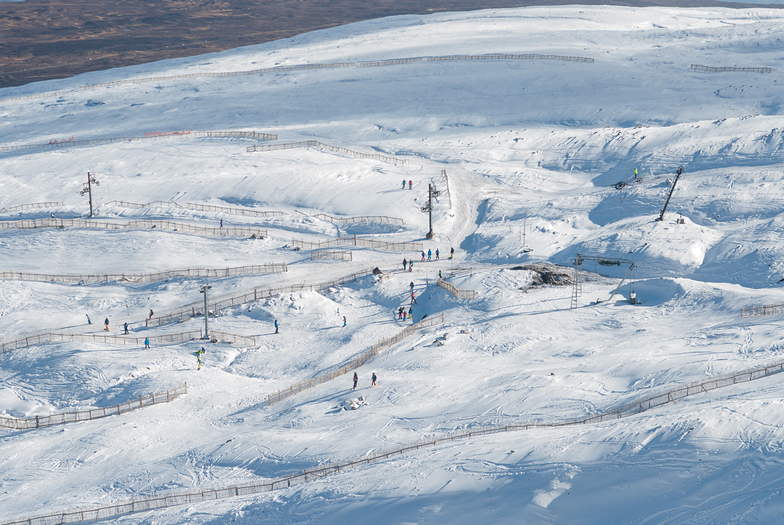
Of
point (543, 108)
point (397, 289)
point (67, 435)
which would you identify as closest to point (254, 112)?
point (543, 108)

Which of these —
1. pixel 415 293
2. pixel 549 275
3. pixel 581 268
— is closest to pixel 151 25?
pixel 415 293

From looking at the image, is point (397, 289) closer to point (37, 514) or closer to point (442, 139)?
point (37, 514)

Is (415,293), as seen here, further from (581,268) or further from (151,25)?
(151,25)

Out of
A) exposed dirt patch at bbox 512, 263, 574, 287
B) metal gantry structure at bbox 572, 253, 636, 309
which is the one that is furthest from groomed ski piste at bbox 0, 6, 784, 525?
metal gantry structure at bbox 572, 253, 636, 309

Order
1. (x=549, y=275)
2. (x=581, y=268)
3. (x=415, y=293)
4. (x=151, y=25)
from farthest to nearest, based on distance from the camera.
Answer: (x=151, y=25), (x=581, y=268), (x=549, y=275), (x=415, y=293)

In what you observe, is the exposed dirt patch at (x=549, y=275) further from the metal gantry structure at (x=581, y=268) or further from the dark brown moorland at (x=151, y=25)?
the dark brown moorland at (x=151, y=25)

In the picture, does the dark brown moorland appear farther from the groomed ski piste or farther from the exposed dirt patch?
the exposed dirt patch

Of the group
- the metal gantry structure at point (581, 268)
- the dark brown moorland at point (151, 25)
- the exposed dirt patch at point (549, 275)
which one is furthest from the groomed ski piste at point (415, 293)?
the dark brown moorland at point (151, 25)
